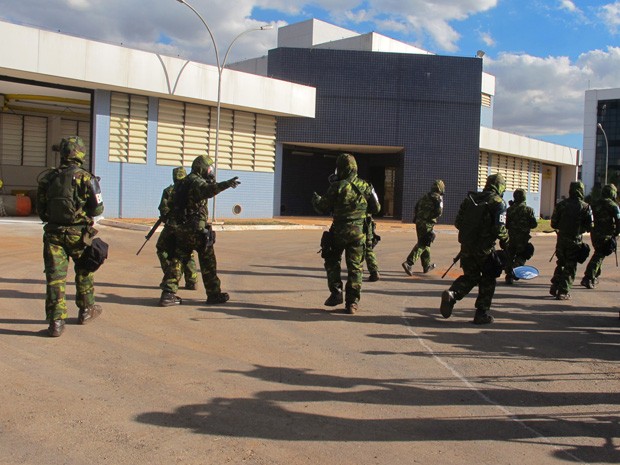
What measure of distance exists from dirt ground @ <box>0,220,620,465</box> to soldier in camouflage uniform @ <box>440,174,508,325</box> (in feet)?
1.08

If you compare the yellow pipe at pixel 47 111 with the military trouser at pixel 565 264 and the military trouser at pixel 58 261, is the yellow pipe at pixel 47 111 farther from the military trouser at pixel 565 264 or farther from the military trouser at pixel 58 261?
the military trouser at pixel 565 264

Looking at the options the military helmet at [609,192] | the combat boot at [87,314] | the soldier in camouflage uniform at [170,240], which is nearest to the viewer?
the combat boot at [87,314]

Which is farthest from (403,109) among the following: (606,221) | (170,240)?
(170,240)

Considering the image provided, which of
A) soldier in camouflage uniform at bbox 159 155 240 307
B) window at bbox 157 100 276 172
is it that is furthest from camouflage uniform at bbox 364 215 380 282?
window at bbox 157 100 276 172

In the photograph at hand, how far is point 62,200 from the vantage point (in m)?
5.83

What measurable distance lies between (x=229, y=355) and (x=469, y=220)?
335cm

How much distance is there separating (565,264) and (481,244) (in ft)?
8.95

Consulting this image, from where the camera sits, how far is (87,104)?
24328 millimetres

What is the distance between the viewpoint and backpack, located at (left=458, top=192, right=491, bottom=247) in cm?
702

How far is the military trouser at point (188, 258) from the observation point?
725cm

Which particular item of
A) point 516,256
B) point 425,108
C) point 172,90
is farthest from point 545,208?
point 516,256

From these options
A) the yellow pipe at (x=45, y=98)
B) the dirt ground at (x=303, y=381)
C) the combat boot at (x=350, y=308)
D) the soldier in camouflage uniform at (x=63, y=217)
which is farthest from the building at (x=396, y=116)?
the soldier in camouflage uniform at (x=63, y=217)

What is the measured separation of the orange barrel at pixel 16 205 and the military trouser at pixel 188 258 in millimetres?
16348

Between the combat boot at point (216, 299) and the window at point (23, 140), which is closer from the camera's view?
the combat boot at point (216, 299)
